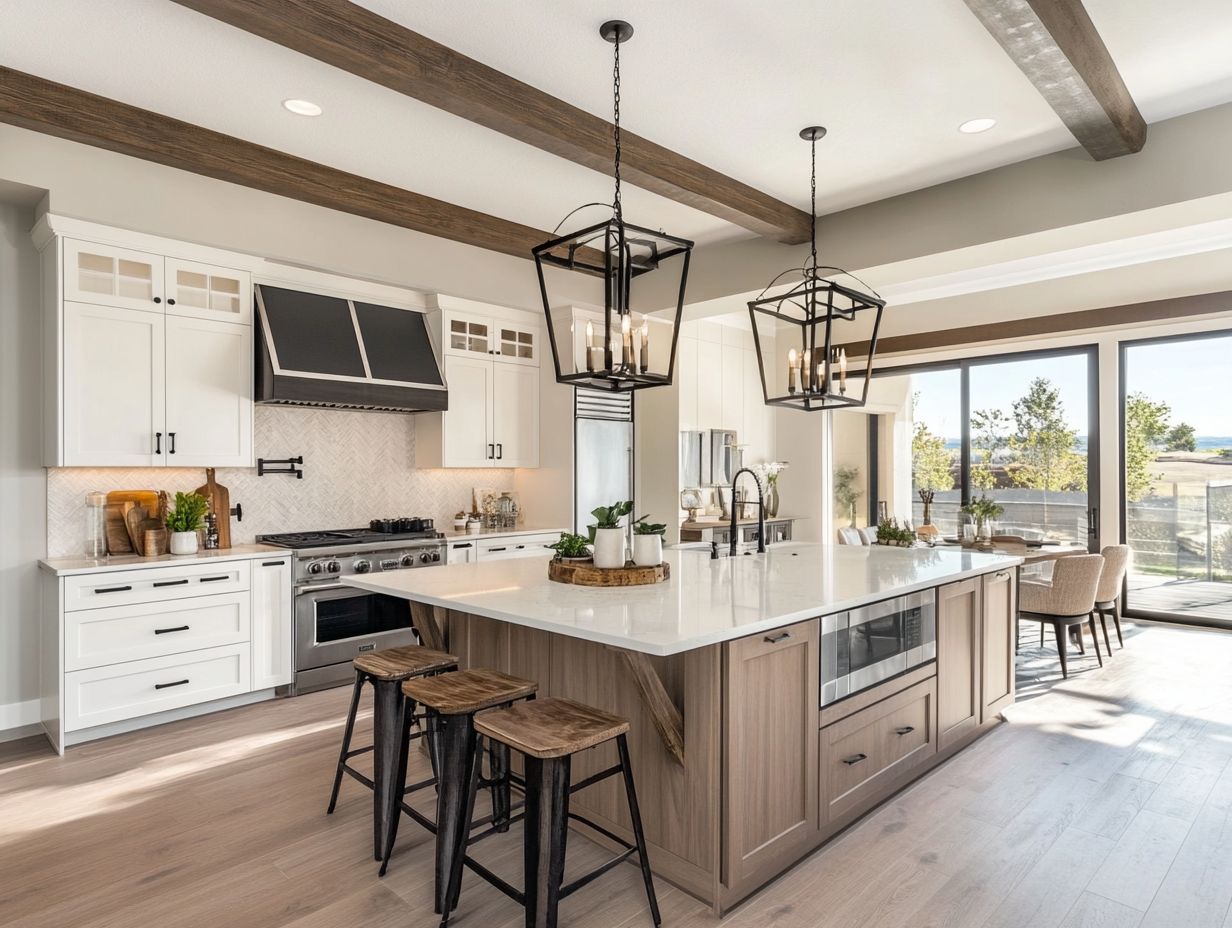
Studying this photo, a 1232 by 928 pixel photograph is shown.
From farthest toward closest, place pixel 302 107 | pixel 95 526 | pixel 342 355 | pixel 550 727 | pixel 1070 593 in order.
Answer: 1. pixel 1070 593
2. pixel 342 355
3. pixel 95 526
4. pixel 302 107
5. pixel 550 727

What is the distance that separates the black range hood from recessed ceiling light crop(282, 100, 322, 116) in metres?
1.28

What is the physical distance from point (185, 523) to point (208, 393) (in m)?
0.73

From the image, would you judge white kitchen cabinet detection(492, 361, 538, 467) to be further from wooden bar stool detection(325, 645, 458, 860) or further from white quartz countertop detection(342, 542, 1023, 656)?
wooden bar stool detection(325, 645, 458, 860)

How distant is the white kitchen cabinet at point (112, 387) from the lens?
3.63 m

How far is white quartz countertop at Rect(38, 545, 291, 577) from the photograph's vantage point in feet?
Result: 11.6

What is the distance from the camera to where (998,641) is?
3.80 m

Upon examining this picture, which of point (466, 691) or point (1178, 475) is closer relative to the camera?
point (466, 691)

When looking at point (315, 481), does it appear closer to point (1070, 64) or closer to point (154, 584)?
point (154, 584)

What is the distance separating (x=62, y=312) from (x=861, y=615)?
396 centimetres

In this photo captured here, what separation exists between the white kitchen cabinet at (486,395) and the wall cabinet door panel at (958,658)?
331 centimetres

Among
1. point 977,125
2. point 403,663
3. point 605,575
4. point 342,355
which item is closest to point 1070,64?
point 977,125

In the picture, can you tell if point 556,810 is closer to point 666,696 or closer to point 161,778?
point 666,696

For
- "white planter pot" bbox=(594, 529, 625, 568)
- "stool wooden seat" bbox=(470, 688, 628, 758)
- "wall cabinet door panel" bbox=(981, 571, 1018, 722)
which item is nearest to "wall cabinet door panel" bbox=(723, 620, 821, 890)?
"stool wooden seat" bbox=(470, 688, 628, 758)

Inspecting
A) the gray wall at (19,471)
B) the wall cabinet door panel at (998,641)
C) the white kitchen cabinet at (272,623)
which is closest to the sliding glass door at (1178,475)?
the wall cabinet door panel at (998,641)
